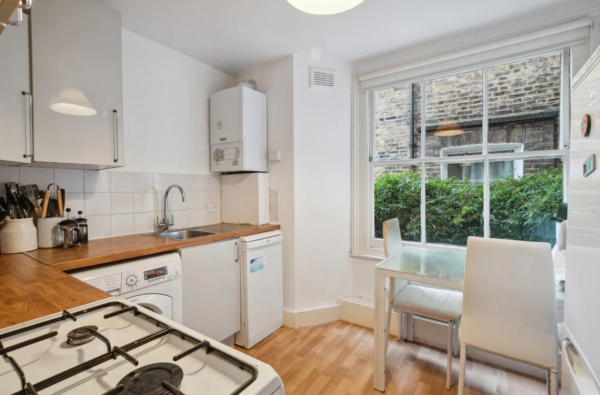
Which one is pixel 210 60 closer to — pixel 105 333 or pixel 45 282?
pixel 45 282

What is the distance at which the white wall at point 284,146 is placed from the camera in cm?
253

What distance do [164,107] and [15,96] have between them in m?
1.06

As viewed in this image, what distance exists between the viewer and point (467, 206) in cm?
232

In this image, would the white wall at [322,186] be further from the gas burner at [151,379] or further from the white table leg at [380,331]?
the gas burner at [151,379]

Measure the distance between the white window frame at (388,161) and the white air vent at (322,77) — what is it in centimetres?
27

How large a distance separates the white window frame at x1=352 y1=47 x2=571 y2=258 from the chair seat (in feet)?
1.66

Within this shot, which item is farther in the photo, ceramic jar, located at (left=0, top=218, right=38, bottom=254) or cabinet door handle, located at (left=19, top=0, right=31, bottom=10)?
ceramic jar, located at (left=0, top=218, right=38, bottom=254)

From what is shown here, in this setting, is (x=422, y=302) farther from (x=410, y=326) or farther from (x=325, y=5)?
(x=325, y=5)

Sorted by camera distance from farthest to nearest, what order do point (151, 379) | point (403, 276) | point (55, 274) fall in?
point (403, 276) < point (55, 274) < point (151, 379)

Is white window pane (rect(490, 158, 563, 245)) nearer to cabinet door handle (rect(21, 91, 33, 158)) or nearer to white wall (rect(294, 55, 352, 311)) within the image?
white wall (rect(294, 55, 352, 311))

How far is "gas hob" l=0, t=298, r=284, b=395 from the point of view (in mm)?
508

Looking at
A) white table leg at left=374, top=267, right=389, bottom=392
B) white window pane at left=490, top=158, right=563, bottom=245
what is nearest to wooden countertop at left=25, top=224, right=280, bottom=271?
white table leg at left=374, top=267, right=389, bottom=392

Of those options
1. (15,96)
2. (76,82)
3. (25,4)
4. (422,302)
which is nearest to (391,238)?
(422,302)

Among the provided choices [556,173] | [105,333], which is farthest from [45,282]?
[556,173]
